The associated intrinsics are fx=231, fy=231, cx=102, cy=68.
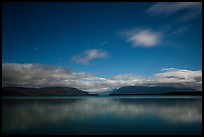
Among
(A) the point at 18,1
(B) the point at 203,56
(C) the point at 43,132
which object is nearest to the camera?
(B) the point at 203,56

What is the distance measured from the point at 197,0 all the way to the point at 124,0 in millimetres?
1218

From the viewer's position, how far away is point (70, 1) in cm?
398

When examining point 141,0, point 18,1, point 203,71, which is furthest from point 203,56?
point 18,1

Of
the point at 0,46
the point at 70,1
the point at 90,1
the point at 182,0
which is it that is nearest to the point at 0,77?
the point at 0,46

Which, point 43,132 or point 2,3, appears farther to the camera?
point 43,132

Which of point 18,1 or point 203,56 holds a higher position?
point 18,1

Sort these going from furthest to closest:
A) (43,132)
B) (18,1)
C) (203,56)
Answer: (43,132), (18,1), (203,56)

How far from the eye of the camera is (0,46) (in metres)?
3.80

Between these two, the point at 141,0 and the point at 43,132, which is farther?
the point at 43,132

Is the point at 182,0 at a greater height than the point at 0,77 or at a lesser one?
greater

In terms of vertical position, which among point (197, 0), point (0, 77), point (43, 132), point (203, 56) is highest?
point (197, 0)

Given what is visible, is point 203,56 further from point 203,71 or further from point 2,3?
point 2,3

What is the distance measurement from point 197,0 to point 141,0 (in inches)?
36.6

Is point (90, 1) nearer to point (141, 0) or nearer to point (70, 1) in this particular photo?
point (70, 1)
